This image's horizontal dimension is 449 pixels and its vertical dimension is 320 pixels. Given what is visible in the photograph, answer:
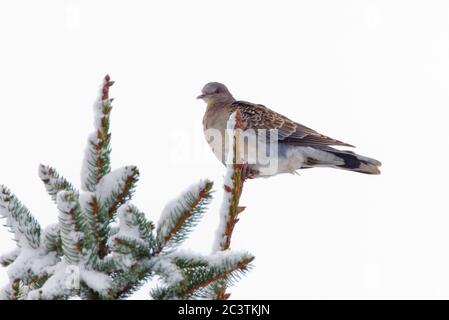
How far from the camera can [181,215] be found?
2.17 m

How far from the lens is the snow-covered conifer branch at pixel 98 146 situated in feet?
7.39

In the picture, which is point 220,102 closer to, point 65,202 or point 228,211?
point 228,211

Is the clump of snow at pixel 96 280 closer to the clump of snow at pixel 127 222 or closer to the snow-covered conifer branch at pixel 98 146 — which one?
the clump of snow at pixel 127 222

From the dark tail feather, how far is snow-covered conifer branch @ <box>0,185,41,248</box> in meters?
4.98

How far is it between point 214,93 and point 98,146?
5.93 metres

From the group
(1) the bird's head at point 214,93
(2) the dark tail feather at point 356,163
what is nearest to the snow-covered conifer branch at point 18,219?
(2) the dark tail feather at point 356,163

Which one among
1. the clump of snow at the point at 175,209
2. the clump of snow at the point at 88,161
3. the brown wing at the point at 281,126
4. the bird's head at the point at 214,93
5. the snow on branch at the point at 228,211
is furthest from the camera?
the bird's head at the point at 214,93

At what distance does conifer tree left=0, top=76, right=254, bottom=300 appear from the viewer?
2031 mm

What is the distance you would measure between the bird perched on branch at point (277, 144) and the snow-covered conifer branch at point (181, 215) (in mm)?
4315

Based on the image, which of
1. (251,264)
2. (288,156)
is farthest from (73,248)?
(288,156)
